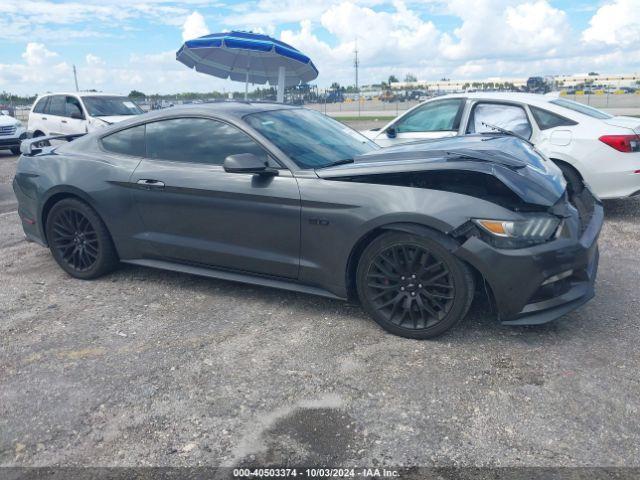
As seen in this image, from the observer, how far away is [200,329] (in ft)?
12.2

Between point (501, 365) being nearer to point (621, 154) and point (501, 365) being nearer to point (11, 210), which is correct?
point (621, 154)

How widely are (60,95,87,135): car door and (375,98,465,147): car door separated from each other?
25.0ft

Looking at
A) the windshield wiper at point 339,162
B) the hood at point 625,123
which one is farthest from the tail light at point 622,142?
the windshield wiper at point 339,162

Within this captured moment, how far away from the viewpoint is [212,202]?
12.9 feet

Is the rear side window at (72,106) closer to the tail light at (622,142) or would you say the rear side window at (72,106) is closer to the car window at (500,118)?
the car window at (500,118)

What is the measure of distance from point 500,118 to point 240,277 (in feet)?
13.5

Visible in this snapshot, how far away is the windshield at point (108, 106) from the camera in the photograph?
12.0 m

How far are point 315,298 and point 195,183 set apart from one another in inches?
49.1

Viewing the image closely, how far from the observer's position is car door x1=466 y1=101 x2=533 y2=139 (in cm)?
638

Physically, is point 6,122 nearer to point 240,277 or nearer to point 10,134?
point 10,134

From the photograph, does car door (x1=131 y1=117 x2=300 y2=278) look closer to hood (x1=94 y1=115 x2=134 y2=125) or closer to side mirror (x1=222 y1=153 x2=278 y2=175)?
side mirror (x1=222 y1=153 x2=278 y2=175)

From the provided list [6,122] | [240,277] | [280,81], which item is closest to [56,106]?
[6,122]

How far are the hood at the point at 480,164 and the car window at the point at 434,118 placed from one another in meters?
2.82

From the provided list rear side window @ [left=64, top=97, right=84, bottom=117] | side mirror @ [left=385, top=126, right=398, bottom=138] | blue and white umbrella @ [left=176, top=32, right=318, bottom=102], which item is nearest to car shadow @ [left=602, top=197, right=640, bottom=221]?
side mirror @ [left=385, top=126, right=398, bottom=138]
